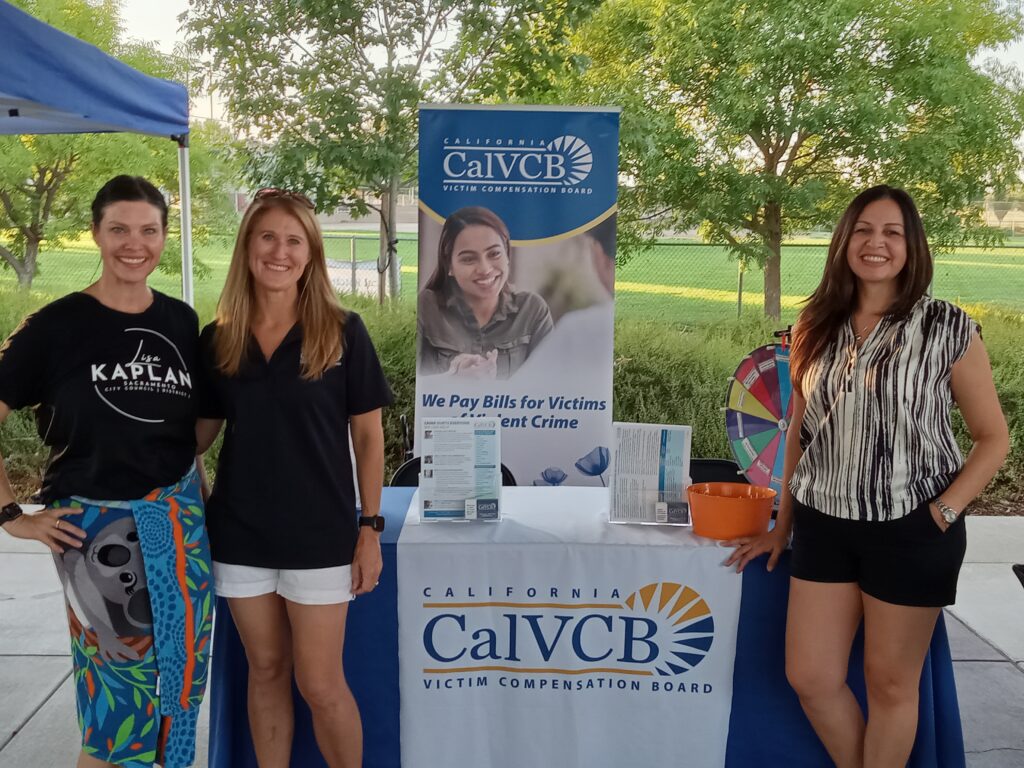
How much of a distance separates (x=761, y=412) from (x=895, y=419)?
141cm

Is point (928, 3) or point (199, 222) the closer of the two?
point (928, 3)

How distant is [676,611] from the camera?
7.26ft

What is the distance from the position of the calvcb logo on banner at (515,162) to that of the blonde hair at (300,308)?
5.48 ft

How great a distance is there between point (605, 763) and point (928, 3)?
7.16 meters

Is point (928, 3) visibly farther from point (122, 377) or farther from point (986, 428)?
point (122, 377)

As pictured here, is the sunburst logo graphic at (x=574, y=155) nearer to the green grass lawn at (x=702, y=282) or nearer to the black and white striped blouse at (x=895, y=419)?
the black and white striped blouse at (x=895, y=419)

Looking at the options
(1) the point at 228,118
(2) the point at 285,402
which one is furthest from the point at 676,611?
(1) the point at 228,118

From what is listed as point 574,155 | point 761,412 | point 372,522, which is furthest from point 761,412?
point 372,522

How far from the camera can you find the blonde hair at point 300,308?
1.87 m

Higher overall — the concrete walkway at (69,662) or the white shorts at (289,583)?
the white shorts at (289,583)

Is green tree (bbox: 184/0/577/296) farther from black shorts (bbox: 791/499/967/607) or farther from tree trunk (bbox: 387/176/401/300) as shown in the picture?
black shorts (bbox: 791/499/967/607)

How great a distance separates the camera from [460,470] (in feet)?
7.55

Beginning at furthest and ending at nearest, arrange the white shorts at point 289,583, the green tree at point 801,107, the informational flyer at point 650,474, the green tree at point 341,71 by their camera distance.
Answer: the green tree at point 801,107 → the green tree at point 341,71 → the informational flyer at point 650,474 → the white shorts at point 289,583

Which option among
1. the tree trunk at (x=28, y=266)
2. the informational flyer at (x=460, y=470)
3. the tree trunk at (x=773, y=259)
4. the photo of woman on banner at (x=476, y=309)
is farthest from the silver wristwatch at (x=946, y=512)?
the tree trunk at (x=28, y=266)
